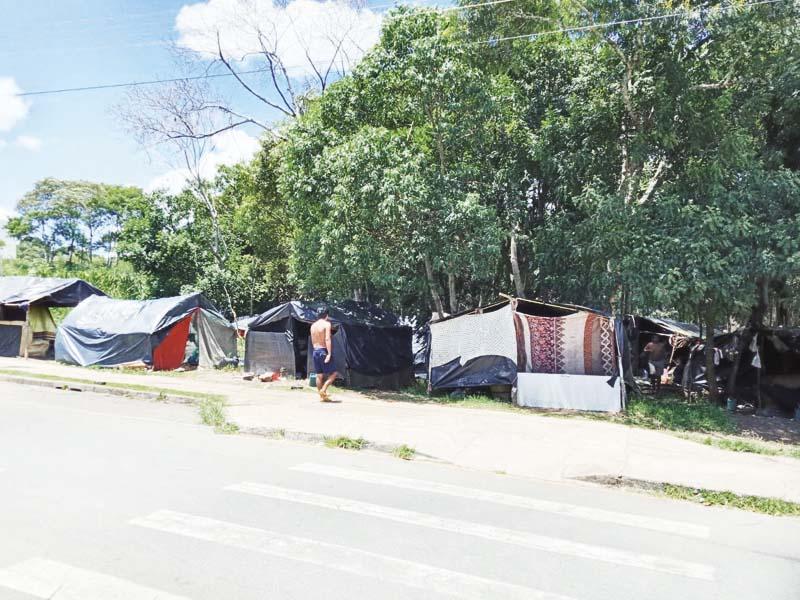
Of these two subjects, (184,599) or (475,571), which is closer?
(184,599)

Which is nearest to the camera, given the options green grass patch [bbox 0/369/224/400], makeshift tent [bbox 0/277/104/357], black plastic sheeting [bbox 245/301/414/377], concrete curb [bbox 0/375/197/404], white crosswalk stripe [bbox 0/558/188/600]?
white crosswalk stripe [bbox 0/558/188/600]

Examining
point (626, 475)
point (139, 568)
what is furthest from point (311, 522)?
point (626, 475)

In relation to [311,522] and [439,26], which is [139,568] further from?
[439,26]

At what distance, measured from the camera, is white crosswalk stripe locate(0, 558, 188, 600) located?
11.4 feet

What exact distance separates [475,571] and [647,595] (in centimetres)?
108

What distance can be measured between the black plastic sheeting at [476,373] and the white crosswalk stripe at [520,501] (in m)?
6.98

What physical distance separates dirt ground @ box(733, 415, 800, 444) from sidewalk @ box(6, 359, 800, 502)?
124 inches

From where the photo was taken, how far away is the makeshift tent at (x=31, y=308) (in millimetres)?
21016


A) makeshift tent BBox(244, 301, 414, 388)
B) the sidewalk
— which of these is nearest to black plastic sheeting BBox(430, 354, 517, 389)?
the sidewalk

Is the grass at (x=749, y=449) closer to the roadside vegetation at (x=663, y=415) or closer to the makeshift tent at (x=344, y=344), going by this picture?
the roadside vegetation at (x=663, y=415)

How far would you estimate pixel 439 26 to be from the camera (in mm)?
13828

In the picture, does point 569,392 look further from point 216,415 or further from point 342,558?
point 342,558

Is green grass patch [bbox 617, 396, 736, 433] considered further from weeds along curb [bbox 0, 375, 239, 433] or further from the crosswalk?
weeds along curb [bbox 0, 375, 239, 433]

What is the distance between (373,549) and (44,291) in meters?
21.5
